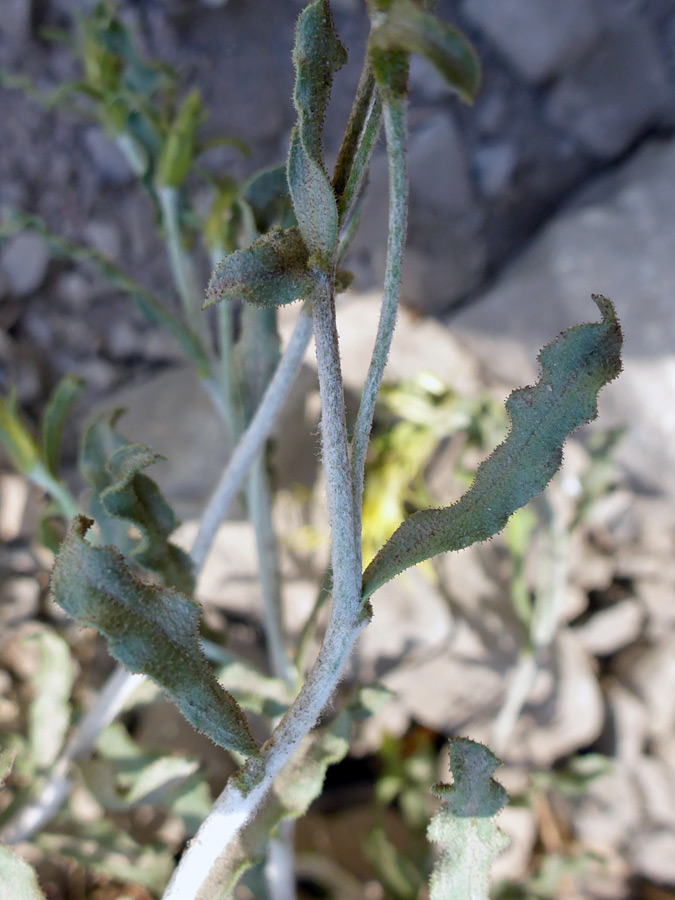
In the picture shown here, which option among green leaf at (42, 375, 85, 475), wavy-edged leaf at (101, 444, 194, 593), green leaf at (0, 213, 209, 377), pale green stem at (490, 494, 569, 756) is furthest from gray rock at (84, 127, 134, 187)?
pale green stem at (490, 494, 569, 756)

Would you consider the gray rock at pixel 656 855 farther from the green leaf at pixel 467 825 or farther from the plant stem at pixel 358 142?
the plant stem at pixel 358 142

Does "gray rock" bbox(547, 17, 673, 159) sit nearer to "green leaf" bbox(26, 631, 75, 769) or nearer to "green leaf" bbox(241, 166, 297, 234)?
"green leaf" bbox(241, 166, 297, 234)

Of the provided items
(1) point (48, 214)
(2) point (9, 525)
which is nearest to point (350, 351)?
(1) point (48, 214)

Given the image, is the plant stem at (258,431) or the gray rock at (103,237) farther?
the gray rock at (103,237)

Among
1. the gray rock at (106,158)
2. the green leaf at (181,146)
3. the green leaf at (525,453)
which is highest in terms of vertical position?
the gray rock at (106,158)

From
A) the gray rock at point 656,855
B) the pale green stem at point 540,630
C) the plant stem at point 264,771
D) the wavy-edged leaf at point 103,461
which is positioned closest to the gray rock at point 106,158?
the wavy-edged leaf at point 103,461

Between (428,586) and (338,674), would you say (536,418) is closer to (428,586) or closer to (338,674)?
(338,674)
